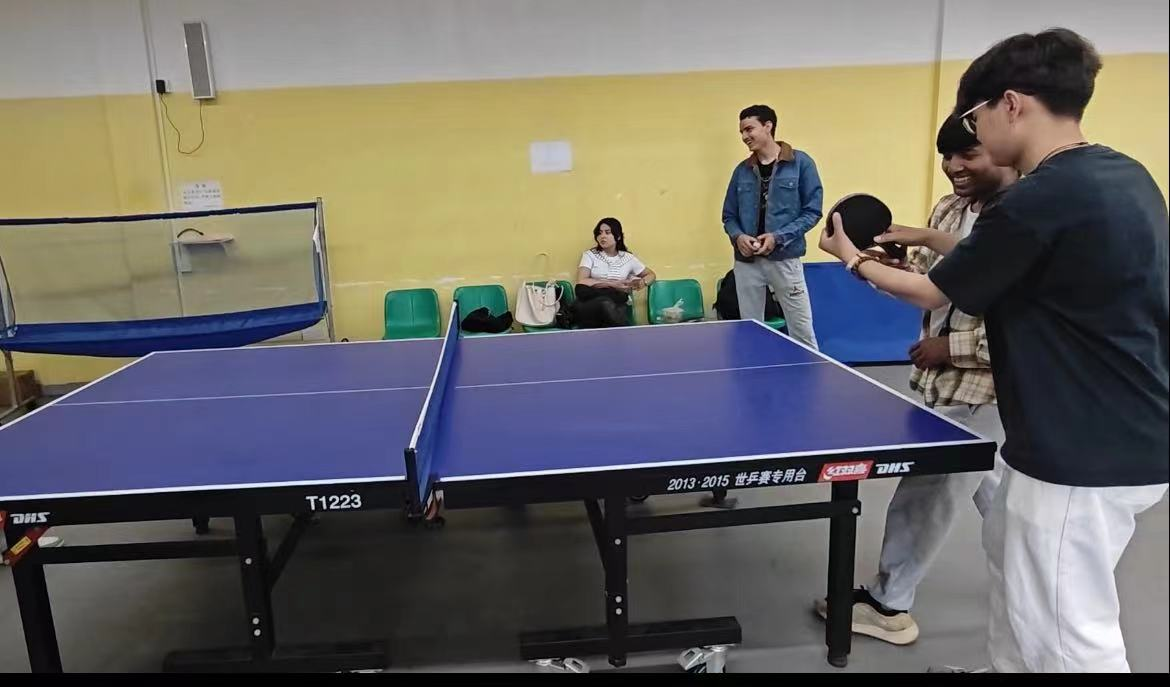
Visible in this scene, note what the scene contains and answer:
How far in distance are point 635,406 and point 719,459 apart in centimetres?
47

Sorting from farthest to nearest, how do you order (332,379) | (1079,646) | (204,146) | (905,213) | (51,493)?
1. (905,213)
2. (204,146)
3. (332,379)
4. (51,493)
5. (1079,646)

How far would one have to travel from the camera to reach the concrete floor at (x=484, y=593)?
95.3 inches

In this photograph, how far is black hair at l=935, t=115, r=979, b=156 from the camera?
189 cm

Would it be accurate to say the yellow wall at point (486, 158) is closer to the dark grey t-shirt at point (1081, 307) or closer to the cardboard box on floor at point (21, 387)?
the cardboard box on floor at point (21, 387)

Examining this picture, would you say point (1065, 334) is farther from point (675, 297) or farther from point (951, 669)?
point (675, 297)

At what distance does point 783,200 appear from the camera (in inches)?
178

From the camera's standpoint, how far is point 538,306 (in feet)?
17.5

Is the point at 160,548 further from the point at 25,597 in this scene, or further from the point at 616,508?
the point at 616,508

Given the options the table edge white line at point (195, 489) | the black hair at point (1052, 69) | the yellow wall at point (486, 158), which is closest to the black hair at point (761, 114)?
the yellow wall at point (486, 158)

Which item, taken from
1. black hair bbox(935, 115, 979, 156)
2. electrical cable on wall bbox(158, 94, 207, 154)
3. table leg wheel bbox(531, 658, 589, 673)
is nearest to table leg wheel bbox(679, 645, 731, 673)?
→ table leg wheel bbox(531, 658, 589, 673)

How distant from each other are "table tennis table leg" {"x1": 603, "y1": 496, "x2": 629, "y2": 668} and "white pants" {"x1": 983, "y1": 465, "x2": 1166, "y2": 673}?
0.93m

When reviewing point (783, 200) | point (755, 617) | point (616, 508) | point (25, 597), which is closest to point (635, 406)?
Answer: point (616, 508)

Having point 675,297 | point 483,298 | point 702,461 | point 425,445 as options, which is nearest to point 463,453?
point 425,445

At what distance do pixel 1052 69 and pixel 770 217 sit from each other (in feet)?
10.4
